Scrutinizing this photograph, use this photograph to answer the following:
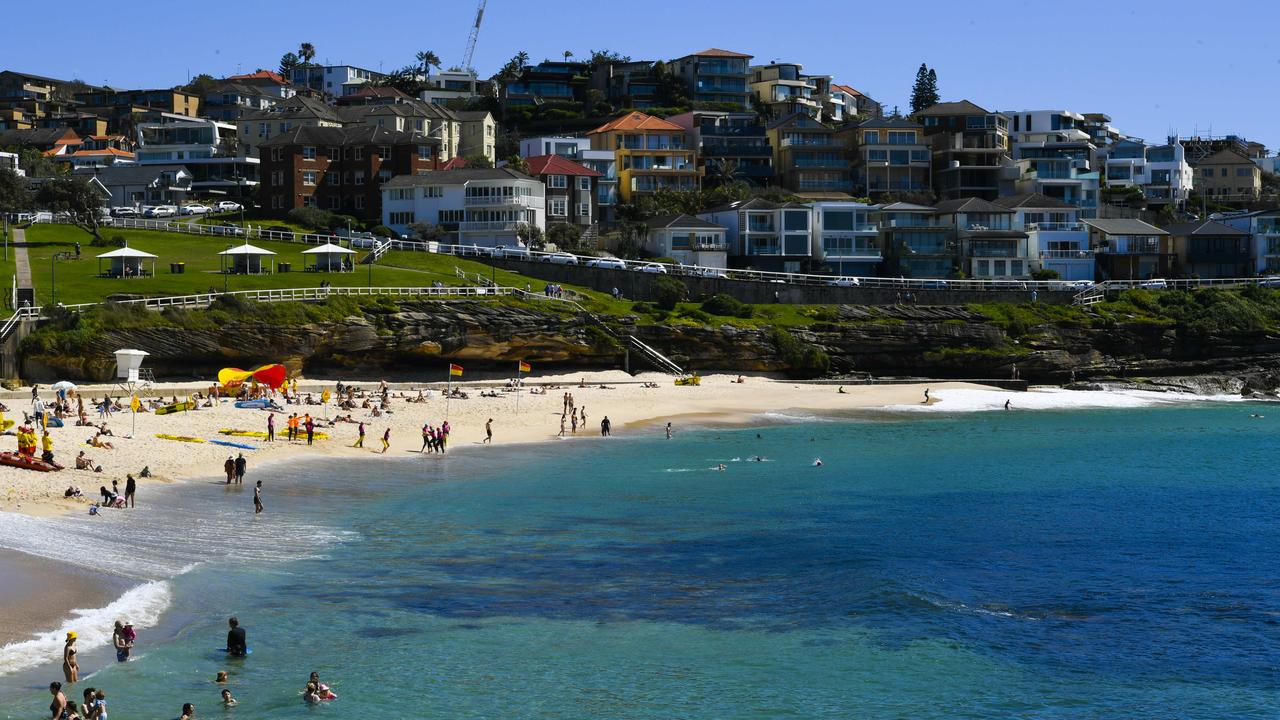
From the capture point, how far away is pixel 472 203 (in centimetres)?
9169

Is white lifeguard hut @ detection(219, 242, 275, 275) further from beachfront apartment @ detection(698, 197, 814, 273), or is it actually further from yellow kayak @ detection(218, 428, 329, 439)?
beachfront apartment @ detection(698, 197, 814, 273)

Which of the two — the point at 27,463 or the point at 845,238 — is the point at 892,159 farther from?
the point at 27,463

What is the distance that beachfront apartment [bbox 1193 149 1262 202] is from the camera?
137 meters

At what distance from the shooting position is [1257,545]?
34656mm

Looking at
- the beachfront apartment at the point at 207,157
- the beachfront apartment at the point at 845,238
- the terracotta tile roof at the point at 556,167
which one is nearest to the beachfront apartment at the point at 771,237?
the beachfront apartment at the point at 845,238

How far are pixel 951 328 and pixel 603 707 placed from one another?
60.5m

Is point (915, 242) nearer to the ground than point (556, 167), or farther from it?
nearer to the ground

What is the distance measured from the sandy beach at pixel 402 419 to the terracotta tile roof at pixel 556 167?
3413 cm

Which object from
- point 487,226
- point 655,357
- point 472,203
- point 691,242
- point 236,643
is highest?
point 472,203

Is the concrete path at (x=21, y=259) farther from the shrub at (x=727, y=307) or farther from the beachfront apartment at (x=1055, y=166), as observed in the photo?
the beachfront apartment at (x=1055, y=166)

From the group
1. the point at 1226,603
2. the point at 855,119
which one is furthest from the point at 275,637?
the point at 855,119

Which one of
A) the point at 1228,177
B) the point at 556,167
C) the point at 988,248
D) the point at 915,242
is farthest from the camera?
the point at 1228,177

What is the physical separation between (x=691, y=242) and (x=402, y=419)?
41668mm

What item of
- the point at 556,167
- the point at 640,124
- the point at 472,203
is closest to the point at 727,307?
the point at 472,203
